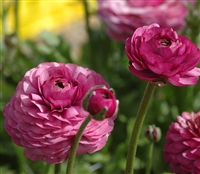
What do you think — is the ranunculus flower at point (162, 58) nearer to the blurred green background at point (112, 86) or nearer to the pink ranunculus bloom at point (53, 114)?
the pink ranunculus bloom at point (53, 114)

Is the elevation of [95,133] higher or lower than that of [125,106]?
higher

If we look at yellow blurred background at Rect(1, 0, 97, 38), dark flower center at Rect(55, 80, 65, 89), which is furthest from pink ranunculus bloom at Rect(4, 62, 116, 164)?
yellow blurred background at Rect(1, 0, 97, 38)

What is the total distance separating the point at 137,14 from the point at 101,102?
18.1 inches

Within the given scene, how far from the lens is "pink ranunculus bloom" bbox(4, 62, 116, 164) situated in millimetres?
459

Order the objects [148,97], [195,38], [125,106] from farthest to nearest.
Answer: [125,106] → [195,38] → [148,97]

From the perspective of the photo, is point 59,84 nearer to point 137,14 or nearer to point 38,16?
point 137,14

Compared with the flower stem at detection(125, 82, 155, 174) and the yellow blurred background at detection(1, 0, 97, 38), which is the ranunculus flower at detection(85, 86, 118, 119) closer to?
the flower stem at detection(125, 82, 155, 174)

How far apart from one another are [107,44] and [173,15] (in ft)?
0.67

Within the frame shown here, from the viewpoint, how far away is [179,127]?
1.75 ft

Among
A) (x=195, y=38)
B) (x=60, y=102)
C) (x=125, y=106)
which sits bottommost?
(x=125, y=106)

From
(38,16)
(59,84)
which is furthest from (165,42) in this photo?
(38,16)

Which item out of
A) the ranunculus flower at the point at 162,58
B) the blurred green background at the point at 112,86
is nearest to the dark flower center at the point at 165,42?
the ranunculus flower at the point at 162,58

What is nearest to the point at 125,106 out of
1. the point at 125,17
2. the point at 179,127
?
the point at 125,17

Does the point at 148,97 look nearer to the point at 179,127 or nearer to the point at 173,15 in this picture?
the point at 179,127
